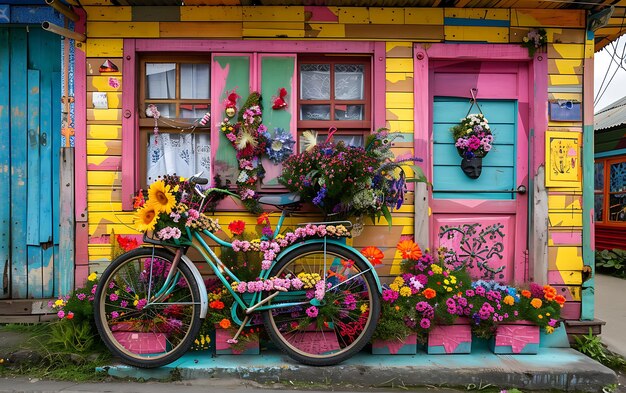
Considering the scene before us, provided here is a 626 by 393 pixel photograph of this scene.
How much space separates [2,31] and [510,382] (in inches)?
224

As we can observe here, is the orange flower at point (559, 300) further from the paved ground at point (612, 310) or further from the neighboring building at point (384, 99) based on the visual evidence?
the paved ground at point (612, 310)

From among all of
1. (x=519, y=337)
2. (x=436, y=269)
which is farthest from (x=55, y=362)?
(x=519, y=337)

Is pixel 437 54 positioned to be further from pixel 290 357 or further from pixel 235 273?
pixel 290 357

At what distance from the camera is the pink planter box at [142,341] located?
3576 mm

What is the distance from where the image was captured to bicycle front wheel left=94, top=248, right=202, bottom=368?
3443mm

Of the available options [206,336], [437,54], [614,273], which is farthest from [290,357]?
[614,273]

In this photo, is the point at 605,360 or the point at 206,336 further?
the point at 605,360

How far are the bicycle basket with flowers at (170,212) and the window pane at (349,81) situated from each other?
1773 millimetres

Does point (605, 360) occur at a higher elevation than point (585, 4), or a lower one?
lower

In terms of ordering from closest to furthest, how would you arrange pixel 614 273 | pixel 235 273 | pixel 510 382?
pixel 510 382
pixel 235 273
pixel 614 273

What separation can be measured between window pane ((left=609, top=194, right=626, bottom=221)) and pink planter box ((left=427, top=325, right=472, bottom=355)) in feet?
24.3

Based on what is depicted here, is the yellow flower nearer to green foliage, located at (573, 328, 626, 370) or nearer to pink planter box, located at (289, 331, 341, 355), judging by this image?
pink planter box, located at (289, 331, 341, 355)

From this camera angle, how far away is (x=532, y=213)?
4.21 m

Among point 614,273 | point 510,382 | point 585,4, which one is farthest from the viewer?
point 614,273
